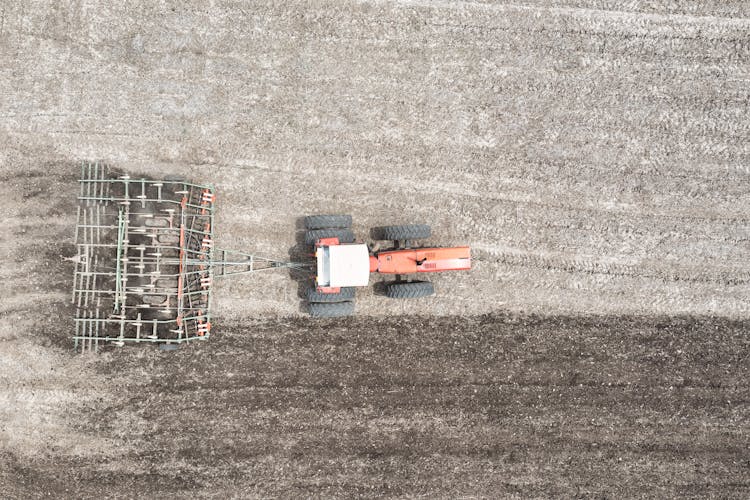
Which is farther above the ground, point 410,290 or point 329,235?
point 329,235

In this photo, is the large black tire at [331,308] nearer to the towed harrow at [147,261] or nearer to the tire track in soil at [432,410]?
the tire track in soil at [432,410]

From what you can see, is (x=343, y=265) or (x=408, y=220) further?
(x=408, y=220)

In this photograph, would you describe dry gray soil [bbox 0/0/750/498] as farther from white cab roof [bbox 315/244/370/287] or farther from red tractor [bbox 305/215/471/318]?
white cab roof [bbox 315/244/370/287]

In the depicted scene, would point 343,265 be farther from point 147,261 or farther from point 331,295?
point 147,261

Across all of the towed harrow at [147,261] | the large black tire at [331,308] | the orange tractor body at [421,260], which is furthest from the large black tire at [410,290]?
the towed harrow at [147,261]

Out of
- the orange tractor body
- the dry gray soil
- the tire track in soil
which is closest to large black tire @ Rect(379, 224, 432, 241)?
the orange tractor body

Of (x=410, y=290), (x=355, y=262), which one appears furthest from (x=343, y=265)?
(x=410, y=290)

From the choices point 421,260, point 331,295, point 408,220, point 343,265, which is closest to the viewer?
point 343,265
